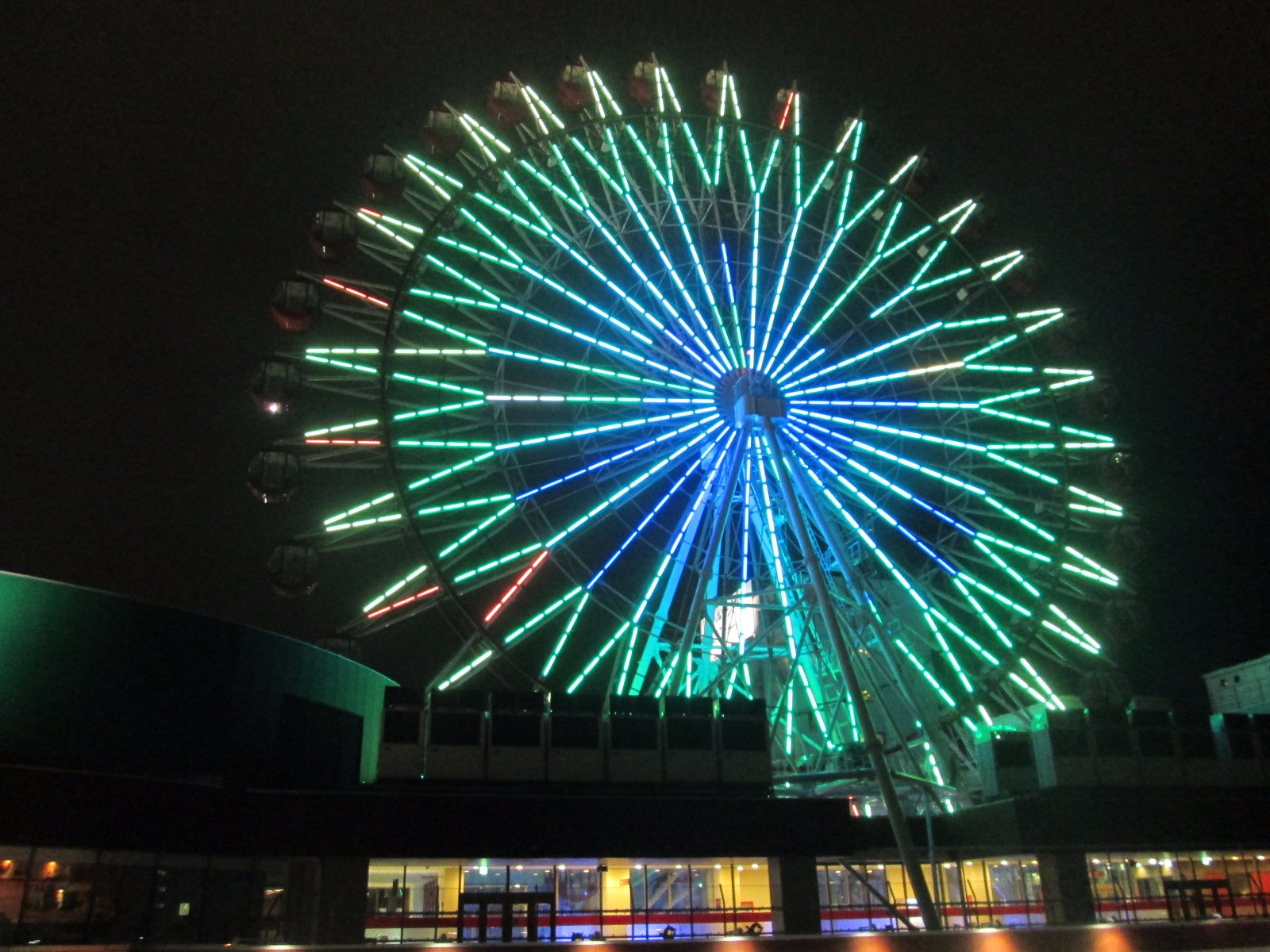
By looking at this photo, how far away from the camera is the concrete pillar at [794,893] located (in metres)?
20.6

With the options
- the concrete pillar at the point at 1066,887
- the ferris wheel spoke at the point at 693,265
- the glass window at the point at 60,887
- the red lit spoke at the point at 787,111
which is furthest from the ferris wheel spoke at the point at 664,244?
the glass window at the point at 60,887

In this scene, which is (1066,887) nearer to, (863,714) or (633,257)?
(863,714)

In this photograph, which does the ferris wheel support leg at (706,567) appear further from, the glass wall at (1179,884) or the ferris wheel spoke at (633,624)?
the glass wall at (1179,884)

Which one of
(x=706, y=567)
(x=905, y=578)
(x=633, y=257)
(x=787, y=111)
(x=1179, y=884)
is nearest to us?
(x=1179, y=884)

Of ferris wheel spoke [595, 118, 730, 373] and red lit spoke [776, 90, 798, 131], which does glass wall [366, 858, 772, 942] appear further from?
red lit spoke [776, 90, 798, 131]

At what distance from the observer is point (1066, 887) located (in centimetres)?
2214

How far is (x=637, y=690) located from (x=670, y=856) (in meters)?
4.83

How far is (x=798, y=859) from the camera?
21219 mm

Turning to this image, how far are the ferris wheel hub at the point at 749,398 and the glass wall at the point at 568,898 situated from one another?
9042mm

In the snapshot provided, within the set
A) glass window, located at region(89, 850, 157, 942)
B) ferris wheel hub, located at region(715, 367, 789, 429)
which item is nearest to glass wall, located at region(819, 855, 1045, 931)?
ferris wheel hub, located at region(715, 367, 789, 429)

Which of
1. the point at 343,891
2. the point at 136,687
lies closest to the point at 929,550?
the point at 343,891

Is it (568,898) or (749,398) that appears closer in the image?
(568,898)

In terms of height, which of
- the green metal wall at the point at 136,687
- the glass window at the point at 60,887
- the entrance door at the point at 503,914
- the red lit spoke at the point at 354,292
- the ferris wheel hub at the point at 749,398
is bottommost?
the entrance door at the point at 503,914

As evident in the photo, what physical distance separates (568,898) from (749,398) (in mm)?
10749
